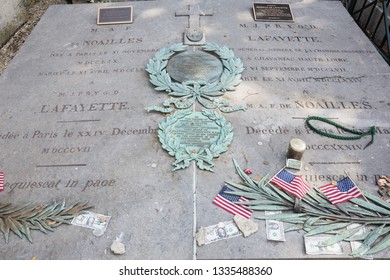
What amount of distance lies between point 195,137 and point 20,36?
5.24 m

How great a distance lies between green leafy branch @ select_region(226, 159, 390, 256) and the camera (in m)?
2.82

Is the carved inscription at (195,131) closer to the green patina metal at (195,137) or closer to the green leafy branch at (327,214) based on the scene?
the green patina metal at (195,137)

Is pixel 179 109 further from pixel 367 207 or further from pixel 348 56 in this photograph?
pixel 348 56

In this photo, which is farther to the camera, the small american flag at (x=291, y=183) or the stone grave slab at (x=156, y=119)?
the small american flag at (x=291, y=183)

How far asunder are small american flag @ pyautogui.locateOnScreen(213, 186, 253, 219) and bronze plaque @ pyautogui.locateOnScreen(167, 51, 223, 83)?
1752 millimetres

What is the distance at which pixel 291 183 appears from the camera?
10.3ft

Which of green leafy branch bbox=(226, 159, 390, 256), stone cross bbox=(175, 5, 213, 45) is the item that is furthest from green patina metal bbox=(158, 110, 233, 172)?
stone cross bbox=(175, 5, 213, 45)

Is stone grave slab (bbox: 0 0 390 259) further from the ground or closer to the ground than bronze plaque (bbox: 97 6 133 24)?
closer to the ground

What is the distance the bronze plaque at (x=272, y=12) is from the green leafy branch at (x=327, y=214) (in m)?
3.21

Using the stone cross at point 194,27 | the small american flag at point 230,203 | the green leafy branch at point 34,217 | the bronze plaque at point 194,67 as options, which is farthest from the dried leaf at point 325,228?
the stone cross at point 194,27

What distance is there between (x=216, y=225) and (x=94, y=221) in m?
1.10

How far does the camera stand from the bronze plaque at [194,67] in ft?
14.3

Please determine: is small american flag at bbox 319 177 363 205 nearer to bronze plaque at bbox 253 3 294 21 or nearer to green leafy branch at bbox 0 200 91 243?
green leafy branch at bbox 0 200 91 243
